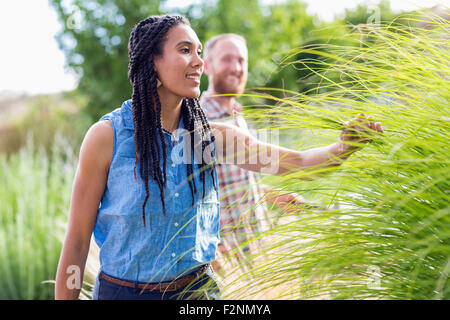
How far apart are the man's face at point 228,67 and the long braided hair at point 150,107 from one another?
4.19 feet

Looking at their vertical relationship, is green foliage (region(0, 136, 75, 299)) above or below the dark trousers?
below

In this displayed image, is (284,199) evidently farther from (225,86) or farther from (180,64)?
(225,86)

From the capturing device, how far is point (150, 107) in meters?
1.59

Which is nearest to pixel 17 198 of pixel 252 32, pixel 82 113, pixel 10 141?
pixel 82 113

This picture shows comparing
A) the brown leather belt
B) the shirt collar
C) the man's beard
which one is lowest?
the brown leather belt

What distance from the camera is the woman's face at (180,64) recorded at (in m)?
1.52

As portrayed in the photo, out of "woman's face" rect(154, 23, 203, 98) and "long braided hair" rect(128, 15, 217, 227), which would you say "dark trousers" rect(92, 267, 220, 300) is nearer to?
"long braided hair" rect(128, 15, 217, 227)

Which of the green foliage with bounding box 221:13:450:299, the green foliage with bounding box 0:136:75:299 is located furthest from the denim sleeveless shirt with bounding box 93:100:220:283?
the green foliage with bounding box 0:136:75:299

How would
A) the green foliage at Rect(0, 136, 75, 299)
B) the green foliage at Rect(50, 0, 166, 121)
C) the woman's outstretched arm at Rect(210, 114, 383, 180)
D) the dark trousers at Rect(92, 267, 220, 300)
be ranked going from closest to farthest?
the dark trousers at Rect(92, 267, 220, 300)
the woman's outstretched arm at Rect(210, 114, 383, 180)
the green foliage at Rect(0, 136, 75, 299)
the green foliage at Rect(50, 0, 166, 121)

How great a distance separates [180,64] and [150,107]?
19 centimetres

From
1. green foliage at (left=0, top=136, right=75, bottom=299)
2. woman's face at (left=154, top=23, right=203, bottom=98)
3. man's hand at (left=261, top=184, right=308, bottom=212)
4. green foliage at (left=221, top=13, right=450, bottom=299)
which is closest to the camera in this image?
green foliage at (left=221, top=13, right=450, bottom=299)

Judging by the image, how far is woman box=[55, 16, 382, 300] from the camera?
1.44 metres

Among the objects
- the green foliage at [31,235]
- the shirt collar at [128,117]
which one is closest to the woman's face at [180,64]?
the shirt collar at [128,117]

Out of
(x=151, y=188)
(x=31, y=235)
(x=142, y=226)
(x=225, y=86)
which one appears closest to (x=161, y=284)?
(x=142, y=226)
